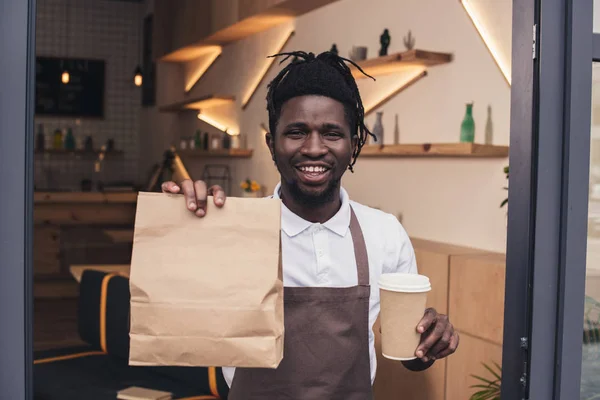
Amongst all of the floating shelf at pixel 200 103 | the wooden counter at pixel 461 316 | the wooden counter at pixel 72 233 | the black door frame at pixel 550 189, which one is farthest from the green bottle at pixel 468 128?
the wooden counter at pixel 72 233

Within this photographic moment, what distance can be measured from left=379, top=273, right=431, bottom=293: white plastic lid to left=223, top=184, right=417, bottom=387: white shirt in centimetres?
33

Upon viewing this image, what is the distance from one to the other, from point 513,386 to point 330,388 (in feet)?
1.34

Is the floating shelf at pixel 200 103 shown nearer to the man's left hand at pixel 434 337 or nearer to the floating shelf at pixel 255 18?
the floating shelf at pixel 255 18

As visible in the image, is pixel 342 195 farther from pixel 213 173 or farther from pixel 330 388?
pixel 213 173

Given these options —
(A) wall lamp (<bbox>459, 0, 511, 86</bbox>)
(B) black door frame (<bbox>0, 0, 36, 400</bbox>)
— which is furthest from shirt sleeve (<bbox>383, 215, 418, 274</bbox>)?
(A) wall lamp (<bbox>459, 0, 511, 86</bbox>)

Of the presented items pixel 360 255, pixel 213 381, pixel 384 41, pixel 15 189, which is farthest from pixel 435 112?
pixel 15 189

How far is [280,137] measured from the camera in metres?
1.64

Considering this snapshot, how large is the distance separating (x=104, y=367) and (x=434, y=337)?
2317mm

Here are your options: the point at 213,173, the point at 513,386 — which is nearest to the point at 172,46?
the point at 213,173

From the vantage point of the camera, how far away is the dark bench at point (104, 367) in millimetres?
3086

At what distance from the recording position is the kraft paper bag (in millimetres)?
1183

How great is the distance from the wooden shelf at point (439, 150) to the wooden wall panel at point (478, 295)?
53 cm

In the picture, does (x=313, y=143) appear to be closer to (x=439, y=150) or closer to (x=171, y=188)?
(x=171, y=188)

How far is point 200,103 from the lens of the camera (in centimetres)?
729
